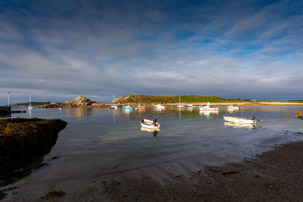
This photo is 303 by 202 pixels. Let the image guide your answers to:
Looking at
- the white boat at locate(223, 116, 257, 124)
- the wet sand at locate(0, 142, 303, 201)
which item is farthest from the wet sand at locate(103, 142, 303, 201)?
the white boat at locate(223, 116, 257, 124)

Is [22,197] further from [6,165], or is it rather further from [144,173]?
[144,173]

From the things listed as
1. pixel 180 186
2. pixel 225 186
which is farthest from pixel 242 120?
pixel 180 186

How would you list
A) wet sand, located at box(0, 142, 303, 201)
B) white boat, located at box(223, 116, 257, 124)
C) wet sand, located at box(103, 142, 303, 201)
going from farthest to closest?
1. white boat, located at box(223, 116, 257, 124)
2. wet sand, located at box(0, 142, 303, 201)
3. wet sand, located at box(103, 142, 303, 201)

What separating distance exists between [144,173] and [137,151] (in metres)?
5.94

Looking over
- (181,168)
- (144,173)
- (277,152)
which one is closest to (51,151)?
(144,173)

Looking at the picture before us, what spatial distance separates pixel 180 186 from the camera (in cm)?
948

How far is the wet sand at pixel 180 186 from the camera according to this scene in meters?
8.44

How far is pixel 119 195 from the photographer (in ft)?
28.7

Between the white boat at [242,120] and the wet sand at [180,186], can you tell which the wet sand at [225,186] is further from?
the white boat at [242,120]

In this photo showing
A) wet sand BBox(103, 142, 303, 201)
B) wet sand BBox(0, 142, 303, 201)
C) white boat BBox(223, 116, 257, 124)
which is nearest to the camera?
wet sand BBox(103, 142, 303, 201)

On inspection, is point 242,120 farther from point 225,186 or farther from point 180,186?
point 180,186

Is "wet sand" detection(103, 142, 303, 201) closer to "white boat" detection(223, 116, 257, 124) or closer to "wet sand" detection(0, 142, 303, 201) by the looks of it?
"wet sand" detection(0, 142, 303, 201)

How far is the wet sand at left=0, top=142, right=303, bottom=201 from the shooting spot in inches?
332

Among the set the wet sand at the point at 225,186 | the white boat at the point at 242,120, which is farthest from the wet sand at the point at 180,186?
the white boat at the point at 242,120
